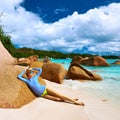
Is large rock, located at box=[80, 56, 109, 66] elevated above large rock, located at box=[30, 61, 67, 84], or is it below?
below

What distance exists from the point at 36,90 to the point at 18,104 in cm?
105

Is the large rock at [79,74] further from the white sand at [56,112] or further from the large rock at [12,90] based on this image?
the large rock at [12,90]

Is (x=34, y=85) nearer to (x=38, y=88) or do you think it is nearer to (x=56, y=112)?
(x=38, y=88)

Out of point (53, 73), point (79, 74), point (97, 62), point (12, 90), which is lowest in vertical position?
point (97, 62)

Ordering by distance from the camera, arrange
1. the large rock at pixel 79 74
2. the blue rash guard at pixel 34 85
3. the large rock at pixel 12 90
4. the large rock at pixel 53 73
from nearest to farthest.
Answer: the large rock at pixel 12 90 → the blue rash guard at pixel 34 85 → the large rock at pixel 53 73 → the large rock at pixel 79 74

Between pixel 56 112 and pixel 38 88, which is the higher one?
pixel 38 88

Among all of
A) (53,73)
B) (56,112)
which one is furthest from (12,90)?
(53,73)

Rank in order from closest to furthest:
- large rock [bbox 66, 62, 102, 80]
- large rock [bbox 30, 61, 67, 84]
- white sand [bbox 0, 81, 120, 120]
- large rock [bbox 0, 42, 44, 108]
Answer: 1. white sand [bbox 0, 81, 120, 120]
2. large rock [bbox 0, 42, 44, 108]
3. large rock [bbox 30, 61, 67, 84]
4. large rock [bbox 66, 62, 102, 80]

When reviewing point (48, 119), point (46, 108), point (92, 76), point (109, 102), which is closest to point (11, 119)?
point (48, 119)

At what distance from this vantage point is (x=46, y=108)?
6426mm

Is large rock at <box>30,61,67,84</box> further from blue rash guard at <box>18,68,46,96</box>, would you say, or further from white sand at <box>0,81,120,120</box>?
blue rash guard at <box>18,68,46,96</box>

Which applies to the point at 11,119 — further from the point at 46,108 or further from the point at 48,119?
the point at 46,108

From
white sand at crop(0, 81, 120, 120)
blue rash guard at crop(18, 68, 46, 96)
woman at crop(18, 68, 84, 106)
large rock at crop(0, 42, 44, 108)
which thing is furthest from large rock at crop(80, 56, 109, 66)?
large rock at crop(0, 42, 44, 108)

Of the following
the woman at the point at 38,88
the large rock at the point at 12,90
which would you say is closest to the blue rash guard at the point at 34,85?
the woman at the point at 38,88
